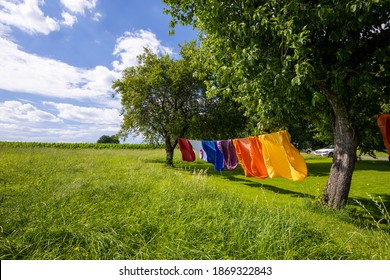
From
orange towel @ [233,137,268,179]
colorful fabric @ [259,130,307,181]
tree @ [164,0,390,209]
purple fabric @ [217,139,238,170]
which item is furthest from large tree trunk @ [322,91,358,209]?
purple fabric @ [217,139,238,170]

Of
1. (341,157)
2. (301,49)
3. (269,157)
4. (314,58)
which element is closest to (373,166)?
(341,157)

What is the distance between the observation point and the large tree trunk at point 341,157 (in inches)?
312

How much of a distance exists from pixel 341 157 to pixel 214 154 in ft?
21.4

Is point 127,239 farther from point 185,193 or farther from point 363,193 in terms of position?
point 363,193

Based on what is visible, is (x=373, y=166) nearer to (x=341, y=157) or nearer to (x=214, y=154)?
(x=214, y=154)

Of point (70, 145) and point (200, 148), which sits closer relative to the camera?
point (200, 148)

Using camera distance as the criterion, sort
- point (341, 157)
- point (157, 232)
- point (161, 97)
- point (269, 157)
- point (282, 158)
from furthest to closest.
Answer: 1. point (161, 97)
2. point (269, 157)
3. point (282, 158)
4. point (341, 157)
5. point (157, 232)

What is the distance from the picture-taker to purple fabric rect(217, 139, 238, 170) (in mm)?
12516

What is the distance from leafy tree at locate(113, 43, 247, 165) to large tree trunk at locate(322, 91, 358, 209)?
13555 millimetres

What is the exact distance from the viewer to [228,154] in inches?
503

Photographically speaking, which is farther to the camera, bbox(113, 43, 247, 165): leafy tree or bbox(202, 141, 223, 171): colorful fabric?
bbox(113, 43, 247, 165): leafy tree

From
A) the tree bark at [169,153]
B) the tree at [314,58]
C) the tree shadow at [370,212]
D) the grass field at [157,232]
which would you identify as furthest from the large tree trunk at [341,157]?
the tree bark at [169,153]

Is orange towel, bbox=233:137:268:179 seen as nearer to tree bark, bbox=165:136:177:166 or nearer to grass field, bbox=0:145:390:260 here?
grass field, bbox=0:145:390:260
